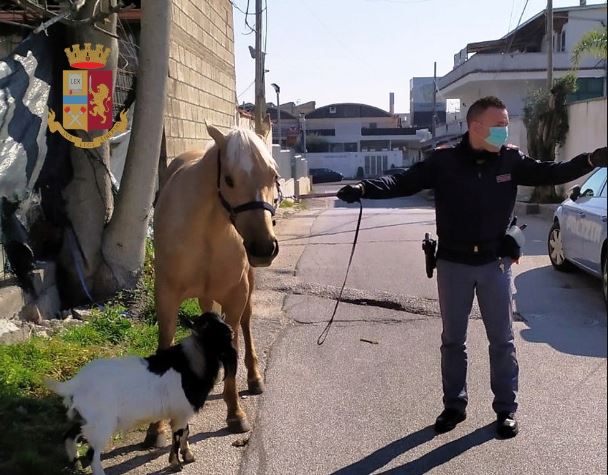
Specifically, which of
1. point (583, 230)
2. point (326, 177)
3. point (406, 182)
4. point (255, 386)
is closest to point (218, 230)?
point (406, 182)

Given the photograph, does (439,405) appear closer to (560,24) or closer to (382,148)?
(560,24)

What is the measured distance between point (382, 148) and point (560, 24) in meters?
36.1

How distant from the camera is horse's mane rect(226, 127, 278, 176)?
12.7 feet

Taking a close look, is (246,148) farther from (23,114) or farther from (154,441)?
(23,114)

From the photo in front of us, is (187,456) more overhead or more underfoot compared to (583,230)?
more underfoot

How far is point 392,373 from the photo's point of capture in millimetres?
5723

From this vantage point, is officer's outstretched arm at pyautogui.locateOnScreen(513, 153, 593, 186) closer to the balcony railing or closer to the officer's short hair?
the officer's short hair

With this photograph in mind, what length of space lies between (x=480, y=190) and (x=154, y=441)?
8.41ft

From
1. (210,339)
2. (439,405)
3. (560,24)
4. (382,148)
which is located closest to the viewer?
(210,339)

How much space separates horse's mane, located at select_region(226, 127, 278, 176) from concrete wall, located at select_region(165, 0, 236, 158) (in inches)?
228

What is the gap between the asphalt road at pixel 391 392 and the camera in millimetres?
4102

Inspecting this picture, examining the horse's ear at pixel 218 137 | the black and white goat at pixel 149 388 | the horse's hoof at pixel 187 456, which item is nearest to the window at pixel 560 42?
the horse's ear at pixel 218 137

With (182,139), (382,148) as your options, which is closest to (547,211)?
(182,139)

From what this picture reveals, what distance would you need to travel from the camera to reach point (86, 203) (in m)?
6.98
